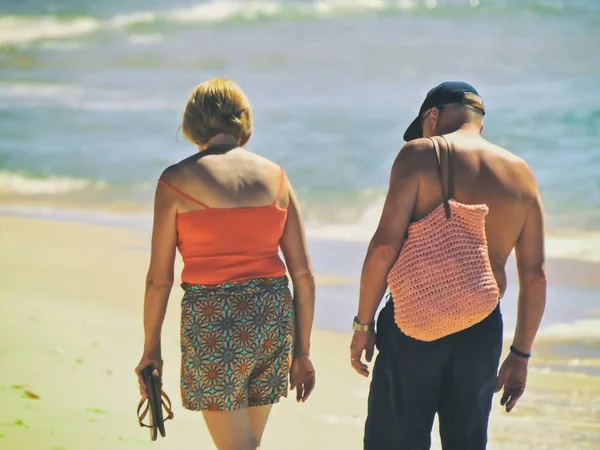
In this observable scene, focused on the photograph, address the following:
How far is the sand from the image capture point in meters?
4.52

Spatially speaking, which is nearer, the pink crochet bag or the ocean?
the pink crochet bag

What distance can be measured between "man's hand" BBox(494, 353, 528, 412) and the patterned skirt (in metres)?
0.75

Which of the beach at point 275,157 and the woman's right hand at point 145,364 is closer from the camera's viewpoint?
the woman's right hand at point 145,364

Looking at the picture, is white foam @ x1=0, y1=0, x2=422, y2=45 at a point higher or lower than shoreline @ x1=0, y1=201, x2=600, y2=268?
higher

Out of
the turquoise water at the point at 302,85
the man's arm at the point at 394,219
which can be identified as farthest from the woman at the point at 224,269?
the turquoise water at the point at 302,85

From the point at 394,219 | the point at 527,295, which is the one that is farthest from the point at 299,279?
the point at 527,295

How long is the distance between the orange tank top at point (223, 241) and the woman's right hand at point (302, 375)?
35 centimetres

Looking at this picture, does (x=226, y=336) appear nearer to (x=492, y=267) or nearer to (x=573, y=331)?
(x=492, y=267)

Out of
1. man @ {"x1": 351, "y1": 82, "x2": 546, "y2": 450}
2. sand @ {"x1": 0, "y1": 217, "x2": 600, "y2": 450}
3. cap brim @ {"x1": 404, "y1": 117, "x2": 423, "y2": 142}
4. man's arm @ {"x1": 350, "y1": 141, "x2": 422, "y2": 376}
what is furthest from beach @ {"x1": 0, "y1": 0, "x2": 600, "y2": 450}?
cap brim @ {"x1": 404, "y1": 117, "x2": 423, "y2": 142}

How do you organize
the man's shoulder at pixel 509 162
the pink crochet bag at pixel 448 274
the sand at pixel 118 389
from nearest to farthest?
the pink crochet bag at pixel 448 274
the man's shoulder at pixel 509 162
the sand at pixel 118 389

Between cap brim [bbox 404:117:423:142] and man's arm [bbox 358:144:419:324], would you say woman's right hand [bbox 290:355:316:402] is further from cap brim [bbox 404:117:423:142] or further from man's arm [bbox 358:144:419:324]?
cap brim [bbox 404:117:423:142]

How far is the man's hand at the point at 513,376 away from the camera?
135 inches

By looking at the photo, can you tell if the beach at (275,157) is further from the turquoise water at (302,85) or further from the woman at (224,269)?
the woman at (224,269)

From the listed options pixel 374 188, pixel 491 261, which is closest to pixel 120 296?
pixel 491 261
